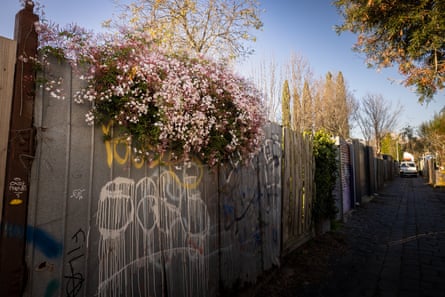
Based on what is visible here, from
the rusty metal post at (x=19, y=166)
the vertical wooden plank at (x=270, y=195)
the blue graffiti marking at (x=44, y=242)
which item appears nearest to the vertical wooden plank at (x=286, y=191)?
the vertical wooden plank at (x=270, y=195)

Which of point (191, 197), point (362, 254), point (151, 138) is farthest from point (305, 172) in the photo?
point (151, 138)

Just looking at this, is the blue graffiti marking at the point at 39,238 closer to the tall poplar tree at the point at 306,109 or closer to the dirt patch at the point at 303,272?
the dirt patch at the point at 303,272

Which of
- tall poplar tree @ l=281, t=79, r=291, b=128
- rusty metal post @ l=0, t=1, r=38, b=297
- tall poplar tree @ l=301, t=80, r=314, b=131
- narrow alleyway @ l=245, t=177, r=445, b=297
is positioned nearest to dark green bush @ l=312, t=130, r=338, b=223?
narrow alleyway @ l=245, t=177, r=445, b=297

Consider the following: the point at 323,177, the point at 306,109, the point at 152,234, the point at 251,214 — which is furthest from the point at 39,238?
the point at 306,109

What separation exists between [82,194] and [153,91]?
922mm

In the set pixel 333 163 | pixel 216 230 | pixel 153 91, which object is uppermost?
pixel 153 91

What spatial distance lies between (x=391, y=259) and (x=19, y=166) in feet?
18.8

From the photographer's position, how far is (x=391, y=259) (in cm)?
488

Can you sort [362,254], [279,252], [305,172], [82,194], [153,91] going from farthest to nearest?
[305,172] < [362,254] < [279,252] < [153,91] < [82,194]

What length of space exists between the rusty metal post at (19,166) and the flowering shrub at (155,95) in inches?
5.2

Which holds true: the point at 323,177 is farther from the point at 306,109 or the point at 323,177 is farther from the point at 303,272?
the point at 306,109

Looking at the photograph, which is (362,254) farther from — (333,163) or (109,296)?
(109,296)

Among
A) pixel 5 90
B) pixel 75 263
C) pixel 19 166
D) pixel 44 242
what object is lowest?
pixel 75 263

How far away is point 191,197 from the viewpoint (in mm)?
2783
